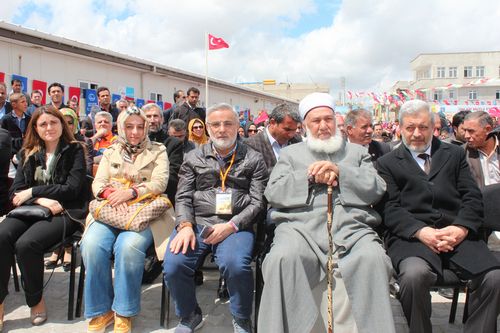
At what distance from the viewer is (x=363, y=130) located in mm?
3973

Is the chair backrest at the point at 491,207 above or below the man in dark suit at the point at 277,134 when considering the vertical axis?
below

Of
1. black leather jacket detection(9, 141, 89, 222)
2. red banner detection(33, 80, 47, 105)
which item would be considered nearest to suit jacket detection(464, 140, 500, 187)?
black leather jacket detection(9, 141, 89, 222)

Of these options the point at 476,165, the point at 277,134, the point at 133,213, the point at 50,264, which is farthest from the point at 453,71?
the point at 50,264

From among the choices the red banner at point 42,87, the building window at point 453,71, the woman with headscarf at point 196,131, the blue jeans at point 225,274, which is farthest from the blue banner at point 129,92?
the building window at point 453,71

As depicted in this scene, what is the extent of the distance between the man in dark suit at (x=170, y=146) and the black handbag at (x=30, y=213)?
1.11 metres

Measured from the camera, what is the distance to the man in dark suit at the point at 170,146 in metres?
3.43

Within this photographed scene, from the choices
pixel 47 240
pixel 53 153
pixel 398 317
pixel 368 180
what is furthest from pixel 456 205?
pixel 53 153

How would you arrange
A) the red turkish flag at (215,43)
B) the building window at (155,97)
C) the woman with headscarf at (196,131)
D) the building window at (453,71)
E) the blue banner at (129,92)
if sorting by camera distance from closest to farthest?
the woman with headscarf at (196,131) → the red turkish flag at (215,43) → the blue banner at (129,92) → the building window at (155,97) → the building window at (453,71)

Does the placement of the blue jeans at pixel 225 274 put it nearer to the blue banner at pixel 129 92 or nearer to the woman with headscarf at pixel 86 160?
the woman with headscarf at pixel 86 160

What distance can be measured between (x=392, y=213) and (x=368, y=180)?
35 cm

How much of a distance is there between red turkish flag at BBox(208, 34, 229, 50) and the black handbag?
33.6ft

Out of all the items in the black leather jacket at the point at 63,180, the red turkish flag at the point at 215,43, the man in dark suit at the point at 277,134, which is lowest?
the black leather jacket at the point at 63,180

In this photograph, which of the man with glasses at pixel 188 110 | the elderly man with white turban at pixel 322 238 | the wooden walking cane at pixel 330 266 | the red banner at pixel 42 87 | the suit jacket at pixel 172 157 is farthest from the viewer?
the red banner at pixel 42 87

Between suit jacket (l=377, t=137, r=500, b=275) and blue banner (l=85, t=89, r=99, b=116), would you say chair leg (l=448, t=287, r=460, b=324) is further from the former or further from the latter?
blue banner (l=85, t=89, r=99, b=116)
